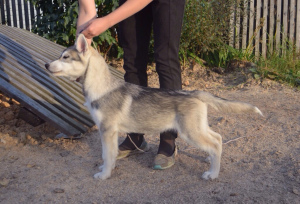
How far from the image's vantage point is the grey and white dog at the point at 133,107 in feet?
10.9

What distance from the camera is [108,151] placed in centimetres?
347

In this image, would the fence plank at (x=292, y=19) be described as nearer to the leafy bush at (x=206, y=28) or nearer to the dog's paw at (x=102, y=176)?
the leafy bush at (x=206, y=28)

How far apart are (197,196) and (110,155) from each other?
3.10ft

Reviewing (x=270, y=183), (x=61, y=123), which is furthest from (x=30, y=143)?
(x=270, y=183)

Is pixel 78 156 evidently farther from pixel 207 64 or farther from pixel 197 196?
pixel 207 64

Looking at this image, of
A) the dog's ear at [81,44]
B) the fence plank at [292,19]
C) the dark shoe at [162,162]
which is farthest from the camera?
the fence plank at [292,19]

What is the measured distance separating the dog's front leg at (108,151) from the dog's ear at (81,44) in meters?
0.79

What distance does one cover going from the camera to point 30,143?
445 cm

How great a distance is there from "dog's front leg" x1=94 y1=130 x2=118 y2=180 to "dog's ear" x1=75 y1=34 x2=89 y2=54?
0.79 metres

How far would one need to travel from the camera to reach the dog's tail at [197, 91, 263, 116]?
326cm

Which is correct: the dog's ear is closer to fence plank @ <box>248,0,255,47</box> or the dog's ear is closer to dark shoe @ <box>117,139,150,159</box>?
dark shoe @ <box>117,139,150,159</box>

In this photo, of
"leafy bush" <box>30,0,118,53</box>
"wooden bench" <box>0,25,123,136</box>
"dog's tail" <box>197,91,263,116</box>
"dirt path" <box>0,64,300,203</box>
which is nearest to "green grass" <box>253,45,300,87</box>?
"dirt path" <box>0,64,300,203</box>

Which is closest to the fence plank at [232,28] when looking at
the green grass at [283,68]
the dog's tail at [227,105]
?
the green grass at [283,68]

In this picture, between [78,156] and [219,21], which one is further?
[219,21]
